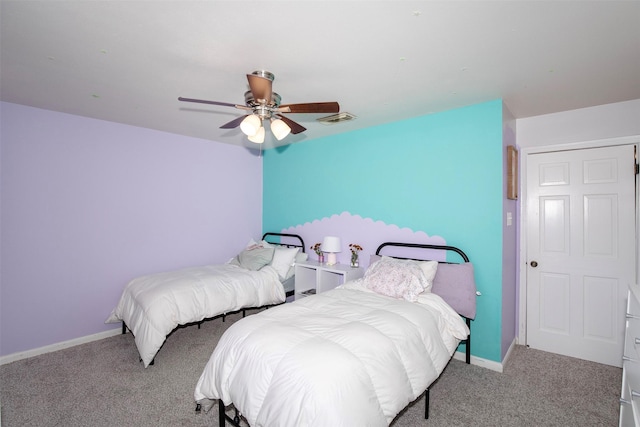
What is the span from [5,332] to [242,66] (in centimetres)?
355

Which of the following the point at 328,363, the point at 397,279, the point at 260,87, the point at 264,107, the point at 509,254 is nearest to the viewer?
the point at 328,363

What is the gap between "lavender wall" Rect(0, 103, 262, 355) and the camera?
125 inches

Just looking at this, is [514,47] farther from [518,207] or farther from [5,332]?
[5,332]

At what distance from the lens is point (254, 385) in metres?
1.72

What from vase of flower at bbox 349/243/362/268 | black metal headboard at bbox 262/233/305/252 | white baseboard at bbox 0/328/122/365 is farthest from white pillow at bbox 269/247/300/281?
white baseboard at bbox 0/328/122/365

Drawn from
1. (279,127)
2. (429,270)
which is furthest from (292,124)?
(429,270)

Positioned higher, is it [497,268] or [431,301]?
[497,268]

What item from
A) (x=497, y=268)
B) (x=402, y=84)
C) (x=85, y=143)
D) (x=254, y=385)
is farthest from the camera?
(x=85, y=143)

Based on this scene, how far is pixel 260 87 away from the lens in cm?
203

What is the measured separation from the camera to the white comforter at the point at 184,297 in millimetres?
2965

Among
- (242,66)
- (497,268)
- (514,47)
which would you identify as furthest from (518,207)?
(242,66)

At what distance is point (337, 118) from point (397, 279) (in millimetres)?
1875

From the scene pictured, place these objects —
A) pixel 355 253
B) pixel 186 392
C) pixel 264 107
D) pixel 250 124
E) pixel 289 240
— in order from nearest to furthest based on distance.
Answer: pixel 250 124 → pixel 264 107 → pixel 186 392 → pixel 355 253 → pixel 289 240

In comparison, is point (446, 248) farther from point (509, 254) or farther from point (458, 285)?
point (509, 254)
